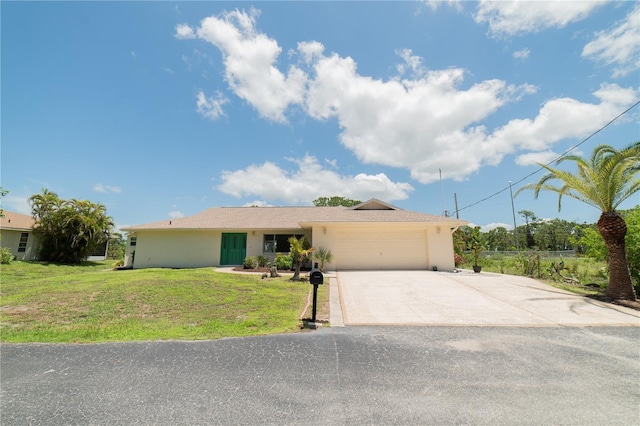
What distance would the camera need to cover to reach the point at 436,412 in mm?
2969

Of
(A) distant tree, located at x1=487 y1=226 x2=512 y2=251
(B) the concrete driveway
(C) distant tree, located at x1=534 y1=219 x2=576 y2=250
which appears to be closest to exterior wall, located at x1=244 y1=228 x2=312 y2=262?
(B) the concrete driveway

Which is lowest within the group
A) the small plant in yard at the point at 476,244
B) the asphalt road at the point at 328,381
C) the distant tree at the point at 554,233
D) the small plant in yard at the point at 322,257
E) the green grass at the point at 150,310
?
the asphalt road at the point at 328,381

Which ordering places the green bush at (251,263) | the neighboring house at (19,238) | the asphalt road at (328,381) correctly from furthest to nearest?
the neighboring house at (19,238) → the green bush at (251,263) → the asphalt road at (328,381)

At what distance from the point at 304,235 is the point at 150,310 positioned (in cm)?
1155

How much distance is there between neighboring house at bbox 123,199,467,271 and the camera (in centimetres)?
1634

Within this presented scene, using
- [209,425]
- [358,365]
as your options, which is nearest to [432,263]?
[358,365]

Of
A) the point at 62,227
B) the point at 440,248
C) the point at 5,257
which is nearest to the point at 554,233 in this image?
the point at 440,248

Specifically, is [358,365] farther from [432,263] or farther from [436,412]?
[432,263]

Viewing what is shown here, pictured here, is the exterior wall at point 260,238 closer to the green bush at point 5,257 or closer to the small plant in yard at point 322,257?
the small plant in yard at point 322,257

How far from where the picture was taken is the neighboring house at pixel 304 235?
16.3 metres

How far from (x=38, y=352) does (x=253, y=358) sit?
3.87 meters

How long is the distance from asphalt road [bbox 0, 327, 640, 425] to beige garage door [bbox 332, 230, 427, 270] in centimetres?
1095

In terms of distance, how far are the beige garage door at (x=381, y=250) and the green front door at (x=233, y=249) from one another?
264 inches

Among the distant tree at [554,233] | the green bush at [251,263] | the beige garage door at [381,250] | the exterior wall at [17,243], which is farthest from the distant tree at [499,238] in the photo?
the exterior wall at [17,243]
